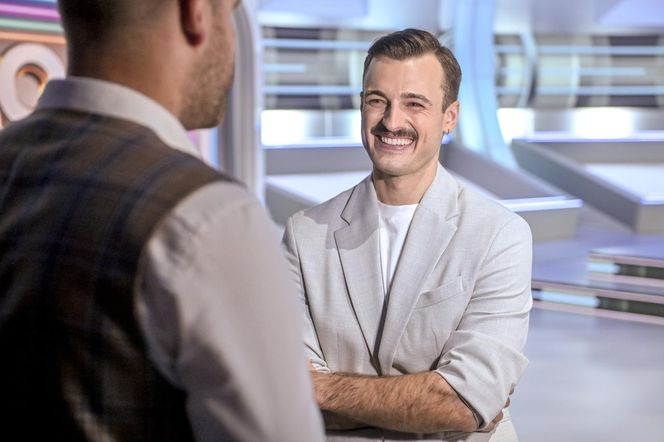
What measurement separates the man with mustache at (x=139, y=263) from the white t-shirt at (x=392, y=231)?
1.02 meters

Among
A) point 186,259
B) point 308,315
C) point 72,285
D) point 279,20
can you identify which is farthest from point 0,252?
point 279,20

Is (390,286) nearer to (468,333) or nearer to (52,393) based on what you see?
(468,333)

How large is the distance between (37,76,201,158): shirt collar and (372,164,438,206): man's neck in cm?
108

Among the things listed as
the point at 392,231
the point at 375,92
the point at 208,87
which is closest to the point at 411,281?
the point at 392,231

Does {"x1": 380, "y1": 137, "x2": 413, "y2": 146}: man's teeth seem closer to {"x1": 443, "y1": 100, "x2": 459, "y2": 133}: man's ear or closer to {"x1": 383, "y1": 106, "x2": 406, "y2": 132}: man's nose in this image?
{"x1": 383, "y1": 106, "x2": 406, "y2": 132}: man's nose

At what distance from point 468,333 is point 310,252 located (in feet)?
1.19

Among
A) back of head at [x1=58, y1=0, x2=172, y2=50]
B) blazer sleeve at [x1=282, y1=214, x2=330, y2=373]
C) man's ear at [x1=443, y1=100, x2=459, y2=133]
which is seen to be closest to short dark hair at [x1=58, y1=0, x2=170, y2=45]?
back of head at [x1=58, y1=0, x2=172, y2=50]

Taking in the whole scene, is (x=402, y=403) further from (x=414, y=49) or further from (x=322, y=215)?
(x=414, y=49)

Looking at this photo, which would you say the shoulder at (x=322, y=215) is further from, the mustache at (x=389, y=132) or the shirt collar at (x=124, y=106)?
the shirt collar at (x=124, y=106)

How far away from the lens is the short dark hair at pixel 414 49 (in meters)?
1.83

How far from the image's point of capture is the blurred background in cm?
465

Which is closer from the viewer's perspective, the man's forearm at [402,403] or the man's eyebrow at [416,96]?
the man's forearm at [402,403]

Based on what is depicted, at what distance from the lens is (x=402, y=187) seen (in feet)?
6.09

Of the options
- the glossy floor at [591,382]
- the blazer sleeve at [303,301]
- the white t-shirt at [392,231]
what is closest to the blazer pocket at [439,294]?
the white t-shirt at [392,231]
